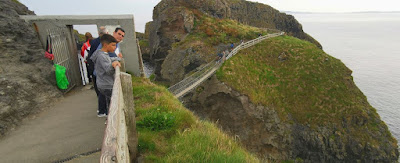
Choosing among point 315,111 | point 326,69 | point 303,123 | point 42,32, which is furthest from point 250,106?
point 42,32

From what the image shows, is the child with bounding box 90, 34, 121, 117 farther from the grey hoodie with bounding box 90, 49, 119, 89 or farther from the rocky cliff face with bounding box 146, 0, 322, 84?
the rocky cliff face with bounding box 146, 0, 322, 84

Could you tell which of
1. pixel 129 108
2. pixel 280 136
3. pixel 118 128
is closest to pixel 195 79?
pixel 280 136

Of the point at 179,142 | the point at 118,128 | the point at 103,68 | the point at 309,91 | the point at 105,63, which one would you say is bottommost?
the point at 309,91

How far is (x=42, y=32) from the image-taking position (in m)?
9.37

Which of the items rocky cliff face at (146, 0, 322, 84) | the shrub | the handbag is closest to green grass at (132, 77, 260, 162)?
the shrub

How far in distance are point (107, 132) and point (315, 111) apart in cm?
2807

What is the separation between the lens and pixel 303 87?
27.1m

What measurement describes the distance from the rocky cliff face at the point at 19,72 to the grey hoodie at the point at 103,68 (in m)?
3.42

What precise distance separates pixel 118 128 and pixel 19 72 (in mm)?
7901

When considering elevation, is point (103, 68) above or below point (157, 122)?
above

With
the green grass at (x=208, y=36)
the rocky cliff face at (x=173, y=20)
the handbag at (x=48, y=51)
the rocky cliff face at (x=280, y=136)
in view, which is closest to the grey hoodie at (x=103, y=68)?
the handbag at (x=48, y=51)

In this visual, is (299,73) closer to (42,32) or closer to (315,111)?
(315,111)

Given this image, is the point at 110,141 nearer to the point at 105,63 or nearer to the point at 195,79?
the point at 105,63

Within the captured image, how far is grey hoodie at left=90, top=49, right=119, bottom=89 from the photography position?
13.5 ft
